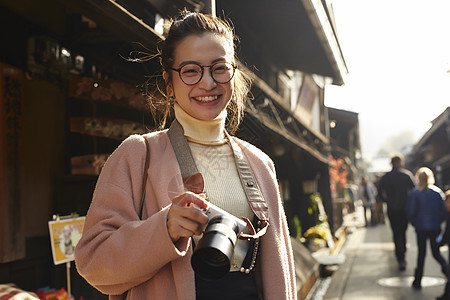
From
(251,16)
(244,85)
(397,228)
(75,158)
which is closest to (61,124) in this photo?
(75,158)

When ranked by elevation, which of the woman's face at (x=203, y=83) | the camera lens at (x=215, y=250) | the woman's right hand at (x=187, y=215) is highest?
the woman's face at (x=203, y=83)

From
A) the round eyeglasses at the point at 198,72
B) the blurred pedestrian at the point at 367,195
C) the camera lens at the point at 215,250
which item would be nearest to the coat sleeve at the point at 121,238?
the camera lens at the point at 215,250

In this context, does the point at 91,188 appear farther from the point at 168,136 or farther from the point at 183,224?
the point at 183,224

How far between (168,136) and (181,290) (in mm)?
624

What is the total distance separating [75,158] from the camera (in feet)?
15.4

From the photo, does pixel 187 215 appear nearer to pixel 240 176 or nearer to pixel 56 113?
pixel 240 176

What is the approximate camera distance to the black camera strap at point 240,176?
1.82 metres

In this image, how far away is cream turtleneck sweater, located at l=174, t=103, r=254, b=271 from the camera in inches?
75.5

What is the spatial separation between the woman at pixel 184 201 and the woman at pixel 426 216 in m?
6.84

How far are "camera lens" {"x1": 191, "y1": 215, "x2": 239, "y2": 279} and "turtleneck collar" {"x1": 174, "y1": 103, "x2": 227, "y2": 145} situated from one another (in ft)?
1.75

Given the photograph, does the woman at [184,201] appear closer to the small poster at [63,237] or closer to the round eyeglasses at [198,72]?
the round eyeglasses at [198,72]

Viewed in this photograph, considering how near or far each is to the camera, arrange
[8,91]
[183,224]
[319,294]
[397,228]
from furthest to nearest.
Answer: [397,228], [319,294], [8,91], [183,224]

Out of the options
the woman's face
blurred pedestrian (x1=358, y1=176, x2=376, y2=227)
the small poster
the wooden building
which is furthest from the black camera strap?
blurred pedestrian (x1=358, y1=176, x2=376, y2=227)

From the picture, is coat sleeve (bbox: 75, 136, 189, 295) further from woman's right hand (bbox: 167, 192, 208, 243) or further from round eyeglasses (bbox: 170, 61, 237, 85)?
round eyeglasses (bbox: 170, 61, 237, 85)
